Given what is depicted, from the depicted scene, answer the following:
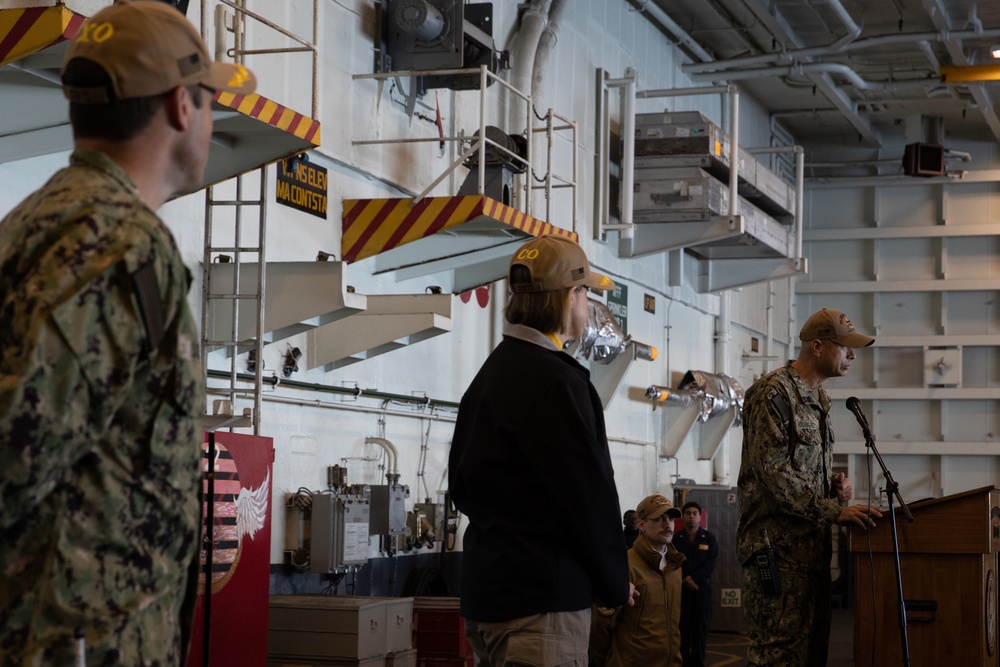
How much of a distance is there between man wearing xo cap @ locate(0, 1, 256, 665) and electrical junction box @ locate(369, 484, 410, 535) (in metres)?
6.43

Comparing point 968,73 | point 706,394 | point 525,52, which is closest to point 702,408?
point 706,394

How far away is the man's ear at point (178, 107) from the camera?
1929 millimetres

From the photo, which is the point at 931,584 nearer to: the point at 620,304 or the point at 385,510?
the point at 385,510

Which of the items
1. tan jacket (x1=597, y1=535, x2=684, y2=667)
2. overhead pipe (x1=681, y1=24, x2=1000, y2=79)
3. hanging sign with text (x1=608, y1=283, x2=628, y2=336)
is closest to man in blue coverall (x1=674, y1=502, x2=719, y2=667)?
hanging sign with text (x1=608, y1=283, x2=628, y2=336)

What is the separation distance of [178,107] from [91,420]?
509 millimetres

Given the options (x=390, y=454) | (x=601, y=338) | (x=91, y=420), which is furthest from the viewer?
(x=601, y=338)

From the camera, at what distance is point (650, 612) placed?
613cm

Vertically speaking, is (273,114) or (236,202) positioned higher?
(273,114)

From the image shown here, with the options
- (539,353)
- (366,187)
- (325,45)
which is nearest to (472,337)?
(366,187)

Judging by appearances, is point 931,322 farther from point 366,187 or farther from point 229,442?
point 229,442

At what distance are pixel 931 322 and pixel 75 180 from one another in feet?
61.1

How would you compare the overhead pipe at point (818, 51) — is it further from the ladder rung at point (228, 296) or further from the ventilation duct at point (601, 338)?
the ladder rung at point (228, 296)

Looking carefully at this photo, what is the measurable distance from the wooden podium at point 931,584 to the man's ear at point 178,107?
401cm

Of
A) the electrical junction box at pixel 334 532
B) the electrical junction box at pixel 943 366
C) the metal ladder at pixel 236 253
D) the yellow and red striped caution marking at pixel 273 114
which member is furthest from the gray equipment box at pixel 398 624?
the electrical junction box at pixel 943 366
